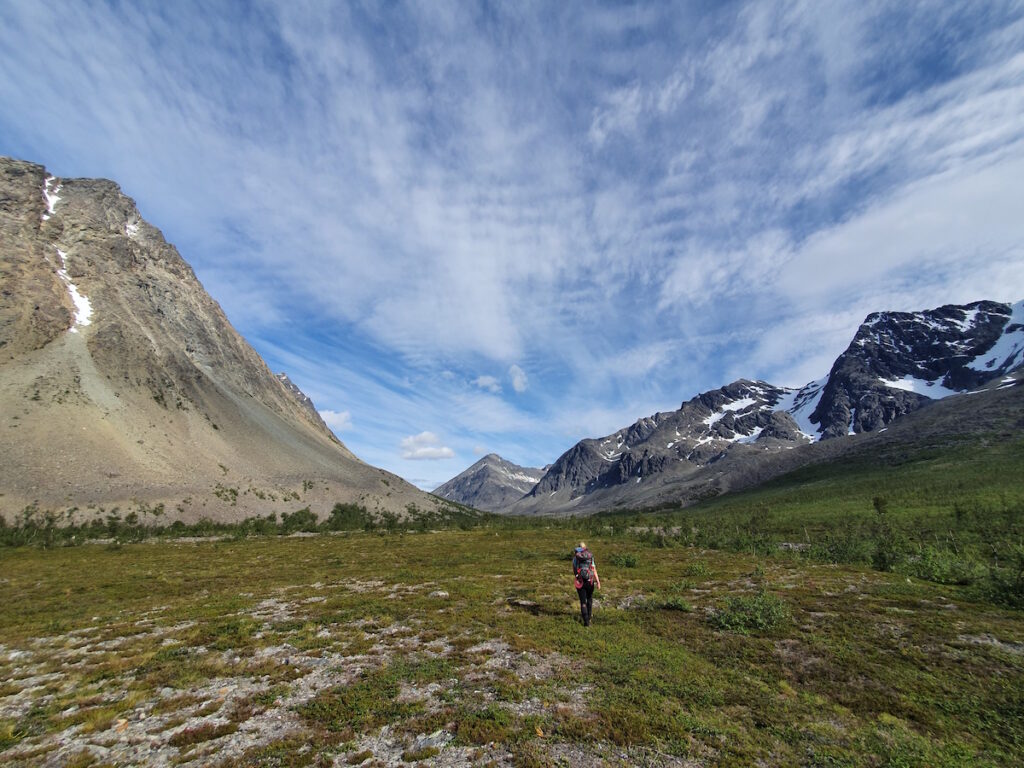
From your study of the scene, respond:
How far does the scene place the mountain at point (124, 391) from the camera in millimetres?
65188

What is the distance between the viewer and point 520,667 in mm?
13547

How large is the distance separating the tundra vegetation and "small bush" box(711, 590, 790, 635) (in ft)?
0.31

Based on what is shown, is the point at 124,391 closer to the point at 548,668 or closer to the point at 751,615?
the point at 548,668

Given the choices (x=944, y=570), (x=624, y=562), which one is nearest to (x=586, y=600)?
(x=624, y=562)

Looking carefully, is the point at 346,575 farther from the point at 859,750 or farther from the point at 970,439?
the point at 970,439

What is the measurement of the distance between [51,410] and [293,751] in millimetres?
92879

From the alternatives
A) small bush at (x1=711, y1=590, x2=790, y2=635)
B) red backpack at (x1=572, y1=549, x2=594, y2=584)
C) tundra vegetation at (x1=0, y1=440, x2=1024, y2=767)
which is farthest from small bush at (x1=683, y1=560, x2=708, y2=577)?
red backpack at (x1=572, y1=549, x2=594, y2=584)

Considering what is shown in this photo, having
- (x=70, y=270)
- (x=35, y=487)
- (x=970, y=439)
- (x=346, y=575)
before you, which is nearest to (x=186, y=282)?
(x=70, y=270)

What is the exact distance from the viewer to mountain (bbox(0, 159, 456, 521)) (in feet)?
214

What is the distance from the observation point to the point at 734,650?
1461cm

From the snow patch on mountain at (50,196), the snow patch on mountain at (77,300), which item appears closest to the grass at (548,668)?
the snow patch on mountain at (77,300)

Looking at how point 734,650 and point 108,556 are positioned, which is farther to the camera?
point 108,556

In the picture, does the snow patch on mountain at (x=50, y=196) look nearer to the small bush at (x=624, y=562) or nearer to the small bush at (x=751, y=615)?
the small bush at (x=624, y=562)

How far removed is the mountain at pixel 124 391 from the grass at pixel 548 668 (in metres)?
50.1
